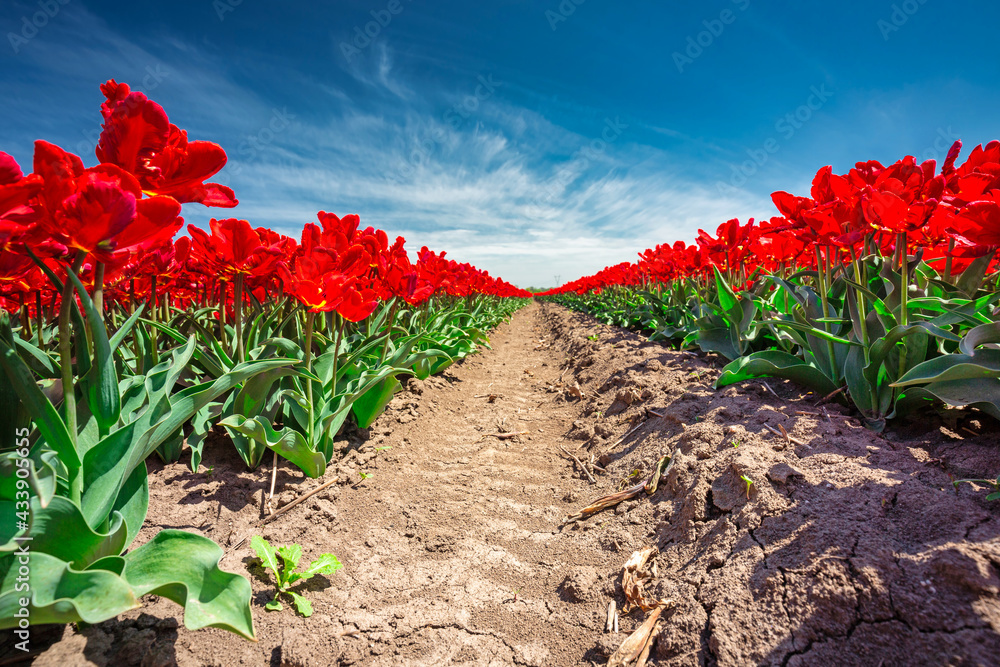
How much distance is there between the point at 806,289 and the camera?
2.93 meters

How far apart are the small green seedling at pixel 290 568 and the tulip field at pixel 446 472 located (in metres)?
0.01

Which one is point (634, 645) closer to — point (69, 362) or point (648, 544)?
point (648, 544)

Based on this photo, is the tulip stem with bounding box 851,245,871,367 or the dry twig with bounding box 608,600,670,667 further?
the tulip stem with bounding box 851,245,871,367

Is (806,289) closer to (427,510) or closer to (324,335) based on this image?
(427,510)

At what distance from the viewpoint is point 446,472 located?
2611 mm

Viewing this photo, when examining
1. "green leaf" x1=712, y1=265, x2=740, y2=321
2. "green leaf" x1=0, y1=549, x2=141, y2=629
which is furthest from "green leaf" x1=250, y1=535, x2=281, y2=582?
"green leaf" x1=712, y1=265, x2=740, y2=321

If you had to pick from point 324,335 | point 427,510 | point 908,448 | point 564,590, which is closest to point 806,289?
point 908,448

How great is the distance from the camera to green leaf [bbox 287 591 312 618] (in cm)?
146

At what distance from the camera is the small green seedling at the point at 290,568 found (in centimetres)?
148

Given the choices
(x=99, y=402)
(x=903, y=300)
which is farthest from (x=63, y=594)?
(x=903, y=300)

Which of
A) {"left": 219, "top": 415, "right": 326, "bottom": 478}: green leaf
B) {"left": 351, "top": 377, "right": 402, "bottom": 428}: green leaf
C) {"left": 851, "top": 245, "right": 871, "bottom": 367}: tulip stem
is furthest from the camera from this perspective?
{"left": 351, "top": 377, "right": 402, "bottom": 428}: green leaf

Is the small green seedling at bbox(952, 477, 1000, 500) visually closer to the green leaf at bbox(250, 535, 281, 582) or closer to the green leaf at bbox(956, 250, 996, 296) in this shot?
the green leaf at bbox(956, 250, 996, 296)

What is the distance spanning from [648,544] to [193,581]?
5.13 feet

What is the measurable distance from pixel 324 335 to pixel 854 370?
10.4 feet
